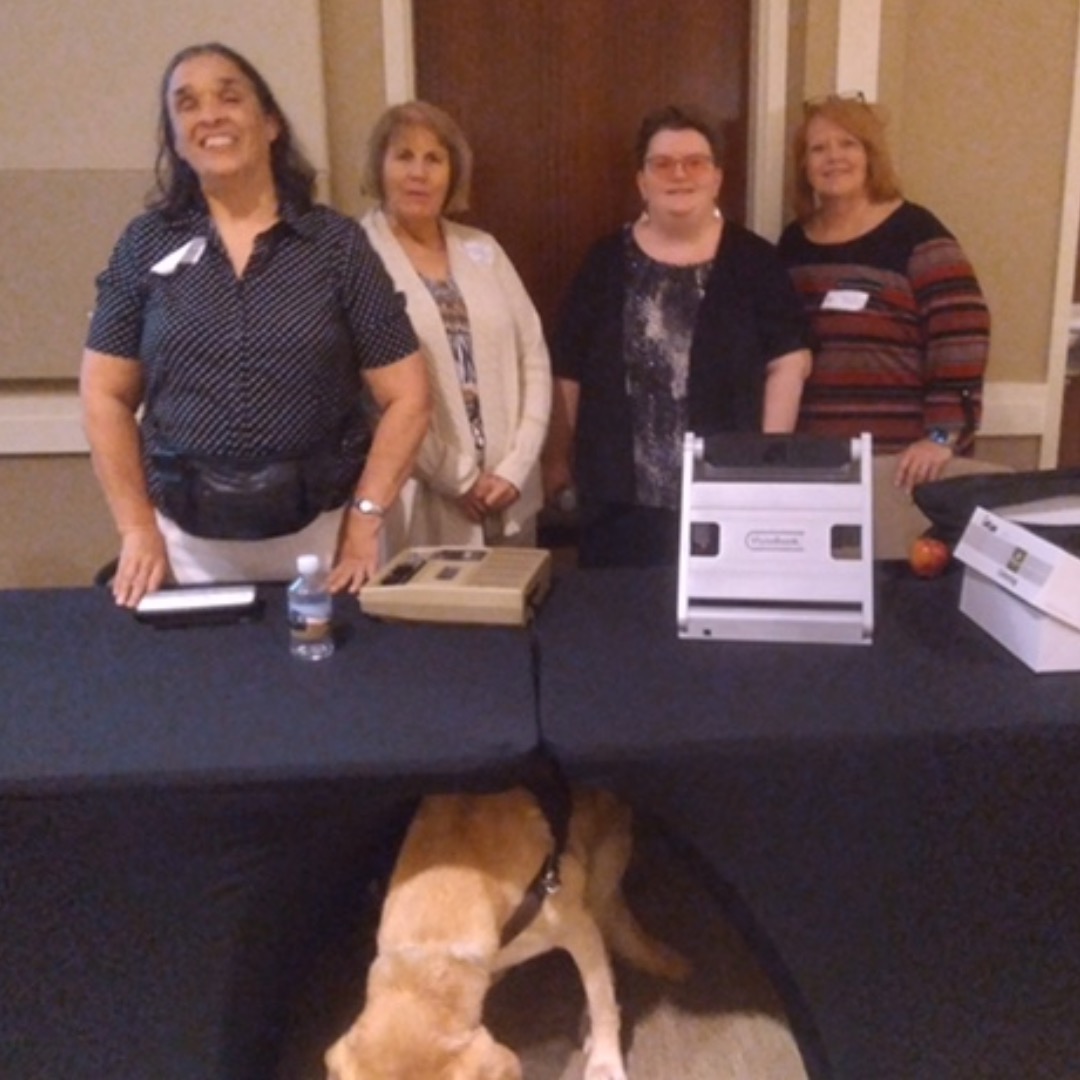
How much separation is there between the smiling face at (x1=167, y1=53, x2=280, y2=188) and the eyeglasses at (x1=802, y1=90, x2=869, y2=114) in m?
1.23

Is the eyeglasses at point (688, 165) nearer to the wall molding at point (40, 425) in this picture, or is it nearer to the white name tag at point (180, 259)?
the white name tag at point (180, 259)

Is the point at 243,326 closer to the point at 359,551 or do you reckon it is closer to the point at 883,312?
the point at 359,551

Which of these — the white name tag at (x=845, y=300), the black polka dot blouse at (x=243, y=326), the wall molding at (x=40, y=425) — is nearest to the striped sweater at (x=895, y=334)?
the white name tag at (x=845, y=300)

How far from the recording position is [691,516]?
4.95 ft

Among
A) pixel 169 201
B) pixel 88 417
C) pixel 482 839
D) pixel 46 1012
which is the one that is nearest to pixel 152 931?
pixel 46 1012

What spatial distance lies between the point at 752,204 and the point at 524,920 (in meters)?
1.93

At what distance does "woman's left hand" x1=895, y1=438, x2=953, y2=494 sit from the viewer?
2.16m

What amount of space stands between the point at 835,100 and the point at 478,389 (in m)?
1.00

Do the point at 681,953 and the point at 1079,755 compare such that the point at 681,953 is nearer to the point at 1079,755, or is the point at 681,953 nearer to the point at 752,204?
the point at 1079,755

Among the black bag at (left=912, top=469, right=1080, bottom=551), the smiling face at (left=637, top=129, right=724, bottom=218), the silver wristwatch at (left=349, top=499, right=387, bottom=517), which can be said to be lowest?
the silver wristwatch at (left=349, top=499, right=387, bottom=517)

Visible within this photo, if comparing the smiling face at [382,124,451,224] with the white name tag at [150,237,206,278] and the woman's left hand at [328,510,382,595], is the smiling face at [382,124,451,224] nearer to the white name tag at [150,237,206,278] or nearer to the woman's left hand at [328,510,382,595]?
the white name tag at [150,237,206,278]

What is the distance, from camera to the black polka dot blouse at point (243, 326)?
1684 millimetres

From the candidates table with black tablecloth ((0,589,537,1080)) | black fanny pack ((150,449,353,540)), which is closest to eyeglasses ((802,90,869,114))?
black fanny pack ((150,449,353,540))

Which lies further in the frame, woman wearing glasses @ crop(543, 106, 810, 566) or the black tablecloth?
woman wearing glasses @ crop(543, 106, 810, 566)
